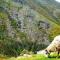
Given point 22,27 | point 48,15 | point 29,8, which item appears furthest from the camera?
point 48,15

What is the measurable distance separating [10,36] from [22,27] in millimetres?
2129

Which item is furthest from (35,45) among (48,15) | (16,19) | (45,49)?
(48,15)

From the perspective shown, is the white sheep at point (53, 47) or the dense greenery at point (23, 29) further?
the dense greenery at point (23, 29)

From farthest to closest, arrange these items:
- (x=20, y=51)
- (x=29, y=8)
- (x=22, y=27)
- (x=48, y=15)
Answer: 1. (x=48, y=15)
2. (x=29, y=8)
3. (x=22, y=27)
4. (x=20, y=51)

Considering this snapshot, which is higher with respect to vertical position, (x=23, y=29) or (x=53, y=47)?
(x=23, y=29)

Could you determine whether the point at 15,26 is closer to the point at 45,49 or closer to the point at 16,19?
the point at 16,19

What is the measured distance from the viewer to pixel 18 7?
33.8m

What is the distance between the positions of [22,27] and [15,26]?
2.76 ft

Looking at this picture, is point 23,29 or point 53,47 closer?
point 53,47

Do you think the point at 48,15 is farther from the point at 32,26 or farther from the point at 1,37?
the point at 1,37

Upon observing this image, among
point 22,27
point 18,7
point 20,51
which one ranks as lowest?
point 20,51

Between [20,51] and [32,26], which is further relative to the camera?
[32,26]

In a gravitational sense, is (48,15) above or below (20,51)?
above

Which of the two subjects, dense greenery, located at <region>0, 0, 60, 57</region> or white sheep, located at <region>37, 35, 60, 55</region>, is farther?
dense greenery, located at <region>0, 0, 60, 57</region>
